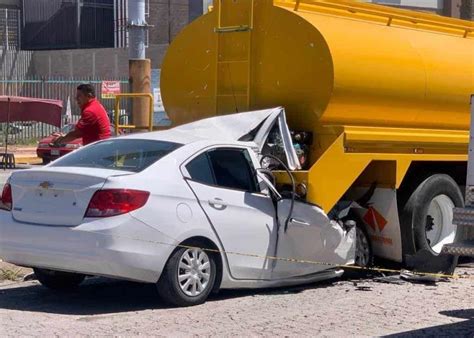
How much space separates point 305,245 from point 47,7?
4667 centimetres

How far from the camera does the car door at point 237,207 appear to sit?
871 centimetres

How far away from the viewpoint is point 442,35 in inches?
467

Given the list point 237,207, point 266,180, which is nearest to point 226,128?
point 266,180

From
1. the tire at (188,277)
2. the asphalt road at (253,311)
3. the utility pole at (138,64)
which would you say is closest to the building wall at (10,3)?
the utility pole at (138,64)

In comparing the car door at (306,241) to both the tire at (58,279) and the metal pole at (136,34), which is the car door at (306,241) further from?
the metal pole at (136,34)

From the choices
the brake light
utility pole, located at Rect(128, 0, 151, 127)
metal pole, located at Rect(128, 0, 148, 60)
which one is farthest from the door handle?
metal pole, located at Rect(128, 0, 148, 60)

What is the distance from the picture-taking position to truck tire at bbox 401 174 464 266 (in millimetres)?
10680

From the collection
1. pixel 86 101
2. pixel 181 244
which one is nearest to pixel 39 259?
pixel 181 244

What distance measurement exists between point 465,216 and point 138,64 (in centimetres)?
609

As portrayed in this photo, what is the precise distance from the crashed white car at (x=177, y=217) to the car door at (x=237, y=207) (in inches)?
0.4

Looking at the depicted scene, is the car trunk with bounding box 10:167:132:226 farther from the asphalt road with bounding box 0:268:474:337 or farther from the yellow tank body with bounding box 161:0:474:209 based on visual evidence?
the yellow tank body with bounding box 161:0:474:209

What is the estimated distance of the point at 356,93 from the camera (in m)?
10.0

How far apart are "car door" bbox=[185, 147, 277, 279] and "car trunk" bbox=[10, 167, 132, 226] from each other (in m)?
0.86

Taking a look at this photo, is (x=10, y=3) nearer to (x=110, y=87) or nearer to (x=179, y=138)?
(x=110, y=87)
